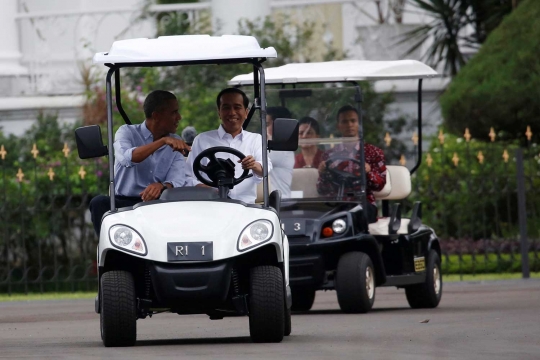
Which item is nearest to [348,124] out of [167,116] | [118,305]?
[167,116]

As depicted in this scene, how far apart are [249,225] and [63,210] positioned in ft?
27.9

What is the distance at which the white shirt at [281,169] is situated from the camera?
12117mm

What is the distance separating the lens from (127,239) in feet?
27.0

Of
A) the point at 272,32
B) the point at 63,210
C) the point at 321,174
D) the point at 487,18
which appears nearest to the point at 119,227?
the point at 321,174

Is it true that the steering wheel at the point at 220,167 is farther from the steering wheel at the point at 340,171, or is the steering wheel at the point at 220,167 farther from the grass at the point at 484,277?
the grass at the point at 484,277

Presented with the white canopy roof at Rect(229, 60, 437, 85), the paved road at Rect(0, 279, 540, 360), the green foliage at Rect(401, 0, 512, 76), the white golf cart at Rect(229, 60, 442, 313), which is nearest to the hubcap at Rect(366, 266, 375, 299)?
the white golf cart at Rect(229, 60, 442, 313)

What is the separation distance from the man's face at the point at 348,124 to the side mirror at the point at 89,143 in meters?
4.26

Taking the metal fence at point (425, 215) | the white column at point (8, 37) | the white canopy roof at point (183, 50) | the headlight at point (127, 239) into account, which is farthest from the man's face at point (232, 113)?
the white column at point (8, 37)

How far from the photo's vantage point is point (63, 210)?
16.5 m

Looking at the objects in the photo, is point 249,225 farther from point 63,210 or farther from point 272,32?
point 272,32

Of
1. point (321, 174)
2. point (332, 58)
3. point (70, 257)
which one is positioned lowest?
point (70, 257)

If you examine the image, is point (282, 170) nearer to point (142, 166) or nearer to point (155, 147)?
point (142, 166)

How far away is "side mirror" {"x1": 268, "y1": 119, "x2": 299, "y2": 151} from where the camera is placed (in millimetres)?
8602

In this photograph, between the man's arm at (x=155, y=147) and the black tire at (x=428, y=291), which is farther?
the black tire at (x=428, y=291)
